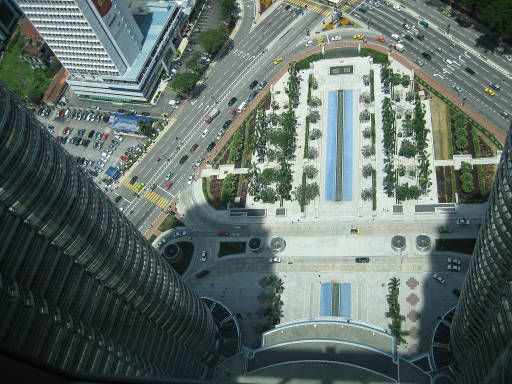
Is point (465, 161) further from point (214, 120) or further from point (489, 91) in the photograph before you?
point (214, 120)

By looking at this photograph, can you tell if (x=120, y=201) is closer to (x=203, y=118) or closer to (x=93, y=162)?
(x=93, y=162)

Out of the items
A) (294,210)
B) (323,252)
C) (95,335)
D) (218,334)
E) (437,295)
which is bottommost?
(95,335)

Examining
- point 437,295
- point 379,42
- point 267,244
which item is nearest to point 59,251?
point 267,244

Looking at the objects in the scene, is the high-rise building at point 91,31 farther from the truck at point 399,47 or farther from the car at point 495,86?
the car at point 495,86

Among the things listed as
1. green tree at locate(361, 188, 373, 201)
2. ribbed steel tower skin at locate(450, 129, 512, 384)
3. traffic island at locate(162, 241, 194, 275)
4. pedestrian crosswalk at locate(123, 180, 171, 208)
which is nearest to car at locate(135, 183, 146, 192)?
pedestrian crosswalk at locate(123, 180, 171, 208)

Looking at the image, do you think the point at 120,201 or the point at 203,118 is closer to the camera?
the point at 120,201

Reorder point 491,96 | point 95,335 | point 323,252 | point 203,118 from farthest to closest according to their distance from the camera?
point 203,118 < point 491,96 < point 323,252 < point 95,335
